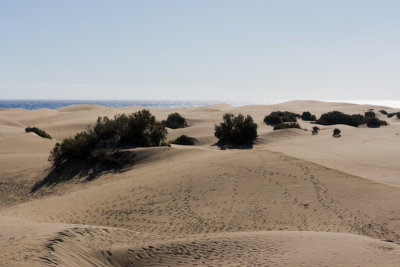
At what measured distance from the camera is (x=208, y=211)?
999 cm

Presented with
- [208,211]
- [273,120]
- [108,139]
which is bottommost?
[208,211]

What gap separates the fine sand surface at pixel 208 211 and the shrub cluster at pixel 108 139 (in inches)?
47.7

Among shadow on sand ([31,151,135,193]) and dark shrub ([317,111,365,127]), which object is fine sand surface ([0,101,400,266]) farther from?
dark shrub ([317,111,365,127])

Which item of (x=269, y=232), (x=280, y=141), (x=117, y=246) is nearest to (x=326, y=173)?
(x=269, y=232)

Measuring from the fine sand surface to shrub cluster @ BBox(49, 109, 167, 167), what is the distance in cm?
121

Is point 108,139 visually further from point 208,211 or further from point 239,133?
point 208,211

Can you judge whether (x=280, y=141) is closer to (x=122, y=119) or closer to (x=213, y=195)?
(x=122, y=119)

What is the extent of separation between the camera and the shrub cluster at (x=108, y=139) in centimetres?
1617

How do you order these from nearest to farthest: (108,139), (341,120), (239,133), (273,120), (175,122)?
(108,139) < (239,133) < (341,120) < (273,120) < (175,122)

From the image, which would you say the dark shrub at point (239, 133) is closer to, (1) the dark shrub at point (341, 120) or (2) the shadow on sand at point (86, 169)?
(2) the shadow on sand at point (86, 169)

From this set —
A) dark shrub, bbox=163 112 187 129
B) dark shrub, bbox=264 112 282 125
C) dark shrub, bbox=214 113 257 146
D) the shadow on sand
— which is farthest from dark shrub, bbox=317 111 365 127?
the shadow on sand

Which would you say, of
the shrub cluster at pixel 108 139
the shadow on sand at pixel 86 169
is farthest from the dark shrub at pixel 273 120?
the shadow on sand at pixel 86 169

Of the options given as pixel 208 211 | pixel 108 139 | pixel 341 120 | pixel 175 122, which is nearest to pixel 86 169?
pixel 108 139

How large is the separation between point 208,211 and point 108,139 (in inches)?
381
